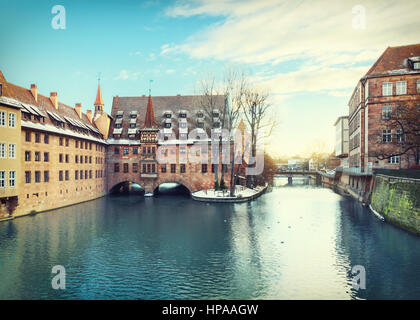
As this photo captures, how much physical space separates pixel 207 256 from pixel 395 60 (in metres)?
38.3

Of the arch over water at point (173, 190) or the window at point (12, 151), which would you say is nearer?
the window at point (12, 151)

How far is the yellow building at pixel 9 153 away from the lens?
28766 mm

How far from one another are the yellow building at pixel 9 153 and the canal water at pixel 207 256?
2.18m

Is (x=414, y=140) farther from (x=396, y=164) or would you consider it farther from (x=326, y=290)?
(x=326, y=290)

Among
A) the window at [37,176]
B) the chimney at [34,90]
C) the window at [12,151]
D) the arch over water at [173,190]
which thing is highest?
the chimney at [34,90]

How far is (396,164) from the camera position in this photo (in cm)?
4103

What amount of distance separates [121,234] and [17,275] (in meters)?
9.63

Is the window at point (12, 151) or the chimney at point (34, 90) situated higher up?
the chimney at point (34, 90)

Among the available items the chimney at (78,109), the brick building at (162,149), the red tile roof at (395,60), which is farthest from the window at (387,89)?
the chimney at (78,109)

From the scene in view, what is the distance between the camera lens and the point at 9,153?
29.5 metres

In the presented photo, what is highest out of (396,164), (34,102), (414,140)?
(34,102)

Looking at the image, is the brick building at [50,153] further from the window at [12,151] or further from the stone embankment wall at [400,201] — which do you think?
the stone embankment wall at [400,201]

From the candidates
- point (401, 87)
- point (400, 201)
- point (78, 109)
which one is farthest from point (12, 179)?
point (401, 87)
